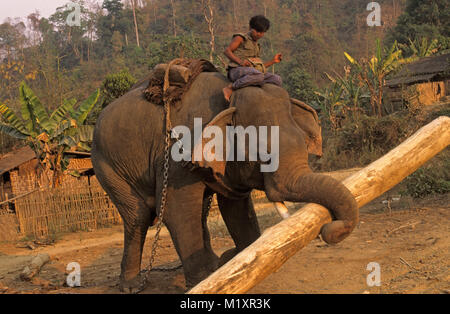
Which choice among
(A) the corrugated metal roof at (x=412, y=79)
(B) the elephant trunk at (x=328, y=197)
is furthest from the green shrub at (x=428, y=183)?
(A) the corrugated metal roof at (x=412, y=79)

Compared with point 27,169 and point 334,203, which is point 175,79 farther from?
point 27,169

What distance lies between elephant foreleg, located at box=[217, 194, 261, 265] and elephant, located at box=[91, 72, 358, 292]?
12mm

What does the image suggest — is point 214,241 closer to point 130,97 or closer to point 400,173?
point 130,97

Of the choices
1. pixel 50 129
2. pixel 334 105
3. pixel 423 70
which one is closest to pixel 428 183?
pixel 50 129

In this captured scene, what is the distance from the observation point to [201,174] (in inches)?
190

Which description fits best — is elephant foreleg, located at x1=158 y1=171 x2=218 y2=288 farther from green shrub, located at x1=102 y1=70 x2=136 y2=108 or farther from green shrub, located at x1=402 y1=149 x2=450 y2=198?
green shrub, located at x1=102 y1=70 x2=136 y2=108

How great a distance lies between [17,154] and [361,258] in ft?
49.7

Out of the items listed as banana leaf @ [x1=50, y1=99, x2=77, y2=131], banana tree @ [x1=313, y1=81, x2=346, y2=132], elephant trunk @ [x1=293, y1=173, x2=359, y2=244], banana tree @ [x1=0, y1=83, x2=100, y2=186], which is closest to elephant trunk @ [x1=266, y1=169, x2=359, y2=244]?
elephant trunk @ [x1=293, y1=173, x2=359, y2=244]

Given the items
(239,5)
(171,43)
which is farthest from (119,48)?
(171,43)

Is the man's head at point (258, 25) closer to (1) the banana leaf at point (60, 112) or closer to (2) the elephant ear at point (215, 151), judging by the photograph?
(2) the elephant ear at point (215, 151)

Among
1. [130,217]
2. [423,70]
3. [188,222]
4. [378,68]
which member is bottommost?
[130,217]

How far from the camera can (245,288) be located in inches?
135

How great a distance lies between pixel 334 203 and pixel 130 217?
2.77 m

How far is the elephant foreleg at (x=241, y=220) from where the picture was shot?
5.68 m
